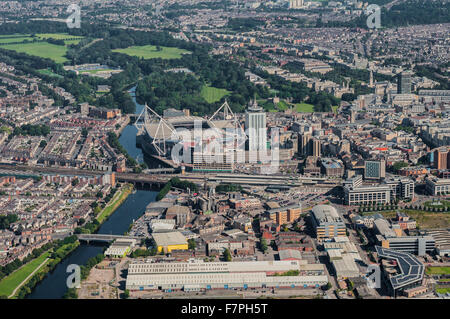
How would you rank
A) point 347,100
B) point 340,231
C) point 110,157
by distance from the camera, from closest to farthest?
1. point 340,231
2. point 110,157
3. point 347,100

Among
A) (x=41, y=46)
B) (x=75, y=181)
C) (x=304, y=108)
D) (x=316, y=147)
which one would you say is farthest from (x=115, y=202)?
(x=41, y=46)

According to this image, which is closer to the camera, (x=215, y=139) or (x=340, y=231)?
(x=340, y=231)

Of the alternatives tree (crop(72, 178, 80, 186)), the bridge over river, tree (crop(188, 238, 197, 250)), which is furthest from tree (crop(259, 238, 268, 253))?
tree (crop(72, 178, 80, 186))

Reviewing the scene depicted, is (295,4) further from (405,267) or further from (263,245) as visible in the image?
(405,267)

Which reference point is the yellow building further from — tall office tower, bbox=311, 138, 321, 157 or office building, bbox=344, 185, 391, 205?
tall office tower, bbox=311, 138, 321, 157

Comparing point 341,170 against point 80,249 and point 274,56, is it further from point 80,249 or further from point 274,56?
point 274,56
